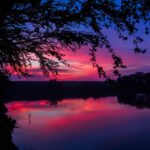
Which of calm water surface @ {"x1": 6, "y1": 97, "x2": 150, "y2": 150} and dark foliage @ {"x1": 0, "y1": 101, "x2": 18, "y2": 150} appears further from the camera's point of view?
calm water surface @ {"x1": 6, "y1": 97, "x2": 150, "y2": 150}

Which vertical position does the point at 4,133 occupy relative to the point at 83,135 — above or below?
above

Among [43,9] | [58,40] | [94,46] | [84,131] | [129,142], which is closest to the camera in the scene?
[94,46]

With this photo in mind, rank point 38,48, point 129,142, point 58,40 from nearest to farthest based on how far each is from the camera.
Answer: point 58,40, point 38,48, point 129,142

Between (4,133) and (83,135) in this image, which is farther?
(83,135)

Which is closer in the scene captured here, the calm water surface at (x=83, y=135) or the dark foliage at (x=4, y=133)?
the dark foliage at (x=4, y=133)

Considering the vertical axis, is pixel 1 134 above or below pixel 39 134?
above

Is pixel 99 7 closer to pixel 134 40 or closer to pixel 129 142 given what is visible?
pixel 134 40

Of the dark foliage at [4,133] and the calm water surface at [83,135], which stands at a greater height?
the dark foliage at [4,133]

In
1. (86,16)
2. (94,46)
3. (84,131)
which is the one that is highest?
(86,16)

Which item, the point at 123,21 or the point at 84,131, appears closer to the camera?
the point at 123,21

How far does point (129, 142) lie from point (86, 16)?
3957 cm

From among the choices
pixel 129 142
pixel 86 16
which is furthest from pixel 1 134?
pixel 129 142

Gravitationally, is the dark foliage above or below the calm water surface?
above

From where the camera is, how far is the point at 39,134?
2094 inches
